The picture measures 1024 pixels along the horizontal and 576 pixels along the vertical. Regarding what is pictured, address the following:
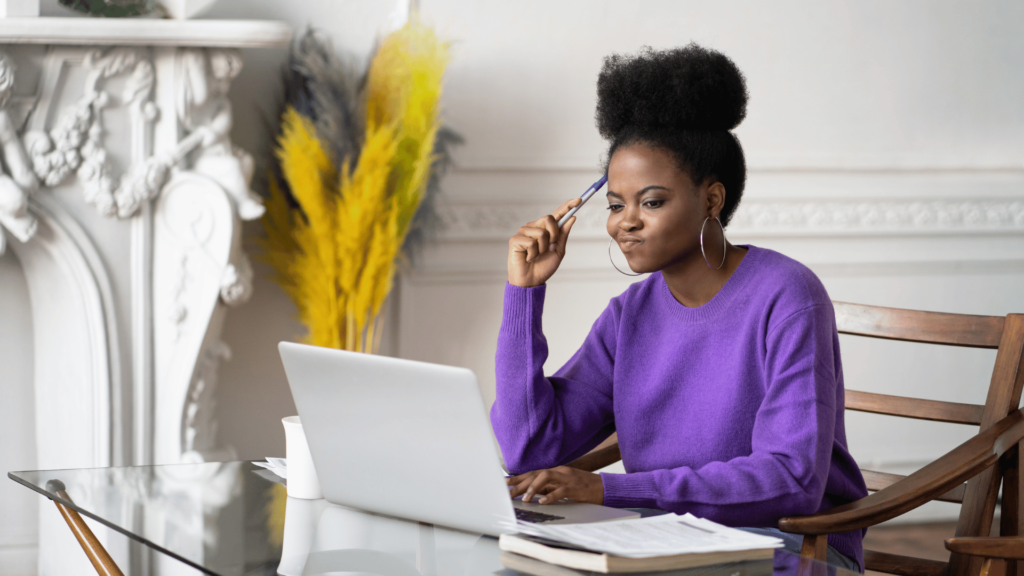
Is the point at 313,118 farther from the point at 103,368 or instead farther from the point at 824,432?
the point at 824,432

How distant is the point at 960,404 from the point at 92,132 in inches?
74.7

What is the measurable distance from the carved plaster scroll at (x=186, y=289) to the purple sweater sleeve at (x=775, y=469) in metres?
1.35

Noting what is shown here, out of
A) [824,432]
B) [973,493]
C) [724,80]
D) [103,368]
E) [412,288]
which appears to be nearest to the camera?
[824,432]

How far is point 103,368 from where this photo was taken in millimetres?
2299

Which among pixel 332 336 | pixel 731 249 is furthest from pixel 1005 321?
pixel 332 336

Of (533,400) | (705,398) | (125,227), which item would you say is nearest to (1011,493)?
(705,398)

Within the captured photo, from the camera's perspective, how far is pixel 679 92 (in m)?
1.49

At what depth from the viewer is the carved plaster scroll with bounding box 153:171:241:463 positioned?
2322 mm

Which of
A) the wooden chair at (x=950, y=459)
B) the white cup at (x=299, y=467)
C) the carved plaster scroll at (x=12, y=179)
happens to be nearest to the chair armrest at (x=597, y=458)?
the wooden chair at (x=950, y=459)

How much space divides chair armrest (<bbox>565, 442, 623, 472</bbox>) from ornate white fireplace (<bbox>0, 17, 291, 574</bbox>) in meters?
1.07

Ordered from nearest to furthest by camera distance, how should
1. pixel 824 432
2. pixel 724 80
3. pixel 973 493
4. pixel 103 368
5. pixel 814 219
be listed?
pixel 824 432 → pixel 724 80 → pixel 973 493 → pixel 103 368 → pixel 814 219

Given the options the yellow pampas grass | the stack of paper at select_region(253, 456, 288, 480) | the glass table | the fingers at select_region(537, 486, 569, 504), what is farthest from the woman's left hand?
the yellow pampas grass

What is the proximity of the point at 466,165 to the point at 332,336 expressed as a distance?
2.16ft

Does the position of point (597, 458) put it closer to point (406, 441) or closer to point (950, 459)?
point (950, 459)
